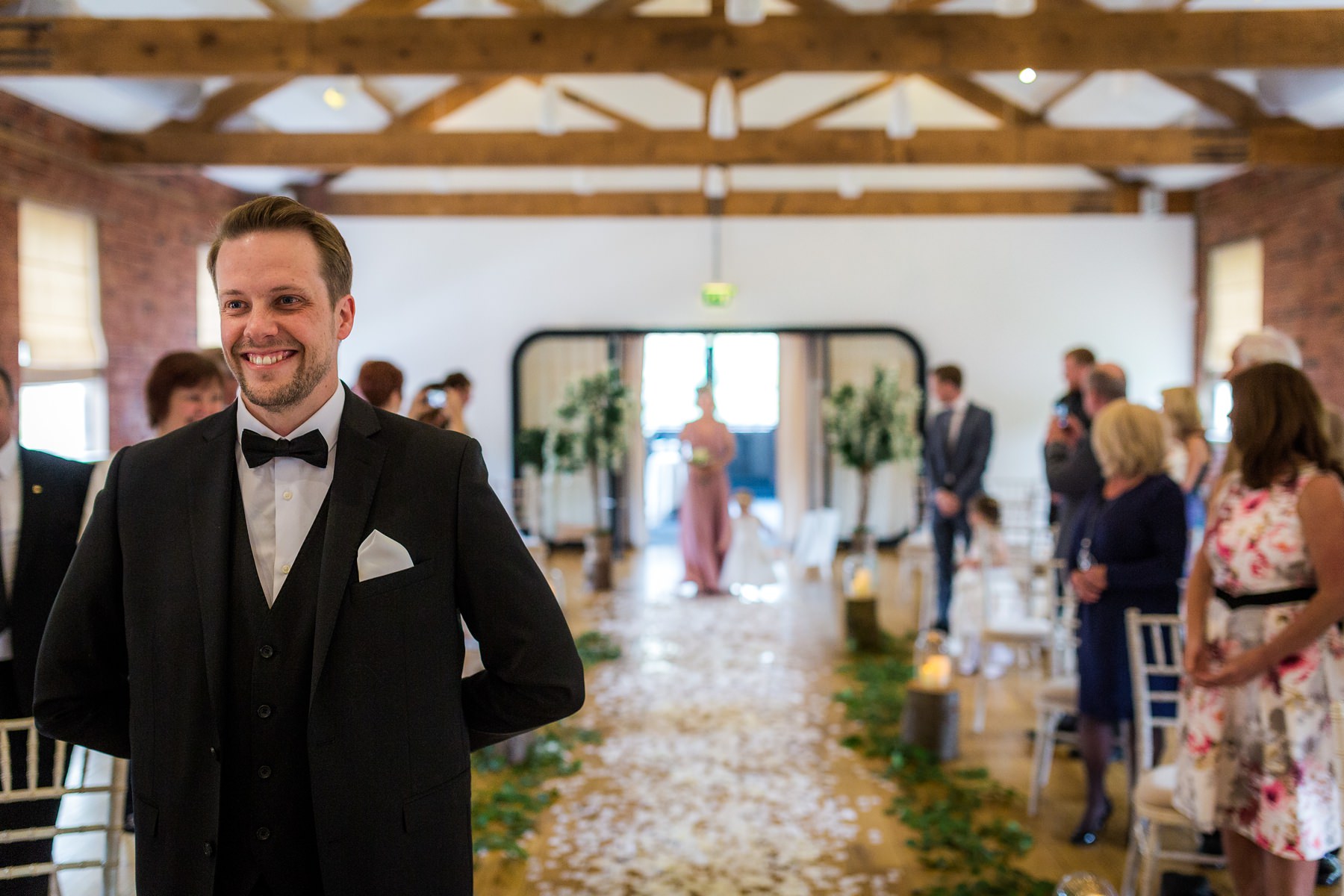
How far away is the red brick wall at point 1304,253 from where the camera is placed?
7930 millimetres

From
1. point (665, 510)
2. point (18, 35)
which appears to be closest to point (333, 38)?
point (18, 35)

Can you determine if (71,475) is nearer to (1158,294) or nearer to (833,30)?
(833,30)

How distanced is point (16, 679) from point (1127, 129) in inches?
331

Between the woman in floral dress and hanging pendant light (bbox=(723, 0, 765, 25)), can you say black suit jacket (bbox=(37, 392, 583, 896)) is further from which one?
hanging pendant light (bbox=(723, 0, 765, 25))

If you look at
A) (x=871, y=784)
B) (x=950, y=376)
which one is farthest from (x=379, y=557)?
(x=950, y=376)

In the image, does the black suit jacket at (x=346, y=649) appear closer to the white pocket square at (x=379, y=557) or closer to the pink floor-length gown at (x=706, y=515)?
the white pocket square at (x=379, y=557)

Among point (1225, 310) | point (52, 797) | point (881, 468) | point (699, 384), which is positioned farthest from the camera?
point (699, 384)

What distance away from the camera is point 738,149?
A: 847cm

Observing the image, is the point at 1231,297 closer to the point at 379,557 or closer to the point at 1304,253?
the point at 1304,253

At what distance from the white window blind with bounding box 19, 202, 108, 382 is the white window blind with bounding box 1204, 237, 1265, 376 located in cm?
963

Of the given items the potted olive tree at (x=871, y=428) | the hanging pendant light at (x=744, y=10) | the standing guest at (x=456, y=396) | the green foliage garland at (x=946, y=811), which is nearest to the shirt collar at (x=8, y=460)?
the standing guest at (x=456, y=396)

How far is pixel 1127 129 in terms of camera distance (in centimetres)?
823

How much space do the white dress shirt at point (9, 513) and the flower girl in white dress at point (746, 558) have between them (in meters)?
6.52

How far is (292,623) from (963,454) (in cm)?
554
